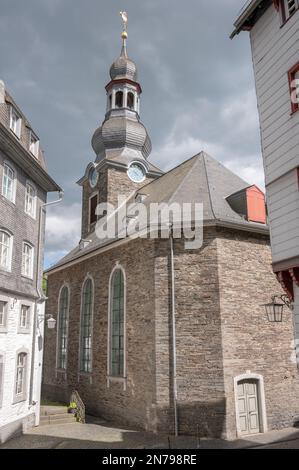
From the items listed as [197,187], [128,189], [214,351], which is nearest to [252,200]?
[197,187]

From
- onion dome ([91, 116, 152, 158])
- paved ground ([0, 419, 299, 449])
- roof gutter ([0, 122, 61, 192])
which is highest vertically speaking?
onion dome ([91, 116, 152, 158])

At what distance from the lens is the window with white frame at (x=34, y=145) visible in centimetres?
1573

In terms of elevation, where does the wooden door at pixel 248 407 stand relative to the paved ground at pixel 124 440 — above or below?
above

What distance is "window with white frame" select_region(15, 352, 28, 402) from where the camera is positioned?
13.5 metres

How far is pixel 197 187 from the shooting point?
17016 millimetres

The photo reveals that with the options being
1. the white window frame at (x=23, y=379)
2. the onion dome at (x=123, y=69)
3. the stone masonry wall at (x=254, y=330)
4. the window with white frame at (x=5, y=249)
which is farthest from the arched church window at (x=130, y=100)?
the white window frame at (x=23, y=379)

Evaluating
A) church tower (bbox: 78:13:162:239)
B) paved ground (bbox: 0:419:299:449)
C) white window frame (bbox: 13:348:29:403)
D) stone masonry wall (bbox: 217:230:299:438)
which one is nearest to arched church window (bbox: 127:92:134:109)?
church tower (bbox: 78:13:162:239)

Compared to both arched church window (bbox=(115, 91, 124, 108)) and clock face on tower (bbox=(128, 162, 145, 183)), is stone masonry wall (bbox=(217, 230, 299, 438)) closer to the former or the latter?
clock face on tower (bbox=(128, 162, 145, 183))

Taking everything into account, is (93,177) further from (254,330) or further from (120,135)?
(254,330)

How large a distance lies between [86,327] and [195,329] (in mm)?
7575

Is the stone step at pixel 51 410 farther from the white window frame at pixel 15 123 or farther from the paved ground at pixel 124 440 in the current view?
the white window frame at pixel 15 123

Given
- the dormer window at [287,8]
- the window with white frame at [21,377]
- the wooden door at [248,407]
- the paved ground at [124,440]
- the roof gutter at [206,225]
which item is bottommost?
the paved ground at [124,440]

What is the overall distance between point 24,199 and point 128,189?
1038 cm

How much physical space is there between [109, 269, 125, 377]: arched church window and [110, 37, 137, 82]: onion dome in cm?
1695
